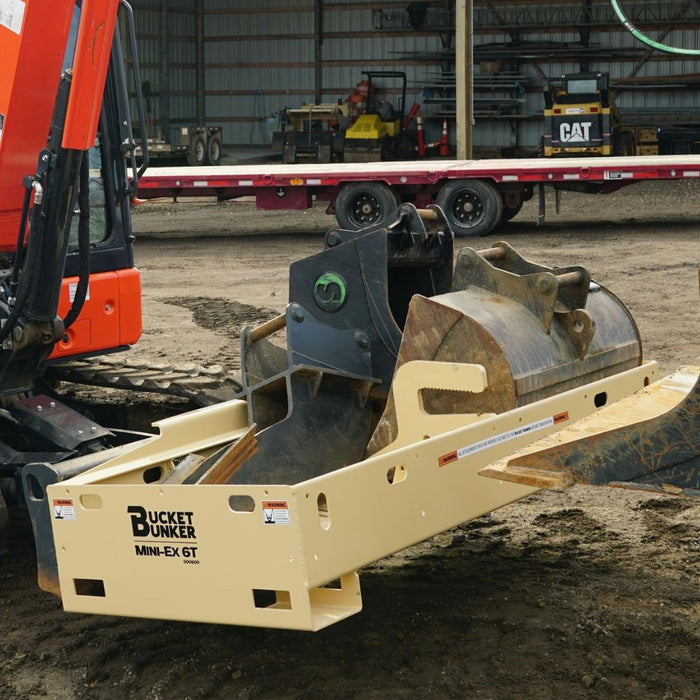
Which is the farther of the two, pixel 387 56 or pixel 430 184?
pixel 387 56

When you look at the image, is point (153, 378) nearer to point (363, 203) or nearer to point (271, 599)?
point (271, 599)

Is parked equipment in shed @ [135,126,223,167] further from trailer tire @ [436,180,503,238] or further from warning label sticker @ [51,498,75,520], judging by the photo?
warning label sticker @ [51,498,75,520]

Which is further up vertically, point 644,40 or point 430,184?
point 644,40

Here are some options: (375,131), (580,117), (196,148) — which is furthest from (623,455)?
(196,148)

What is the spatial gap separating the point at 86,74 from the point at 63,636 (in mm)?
2135

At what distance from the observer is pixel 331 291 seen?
5.01m

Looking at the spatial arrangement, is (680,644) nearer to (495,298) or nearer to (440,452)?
(440,452)

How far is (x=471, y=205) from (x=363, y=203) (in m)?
1.46

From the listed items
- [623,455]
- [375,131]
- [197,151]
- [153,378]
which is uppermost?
[375,131]

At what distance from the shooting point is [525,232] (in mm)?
17625

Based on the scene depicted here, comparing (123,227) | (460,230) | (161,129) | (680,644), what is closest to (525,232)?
(460,230)

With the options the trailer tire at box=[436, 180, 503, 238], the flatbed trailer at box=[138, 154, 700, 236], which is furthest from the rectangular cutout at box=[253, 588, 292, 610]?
the trailer tire at box=[436, 180, 503, 238]

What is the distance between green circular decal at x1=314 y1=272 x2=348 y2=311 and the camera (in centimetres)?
499

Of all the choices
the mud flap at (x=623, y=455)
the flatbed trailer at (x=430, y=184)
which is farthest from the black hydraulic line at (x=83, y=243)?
the flatbed trailer at (x=430, y=184)
